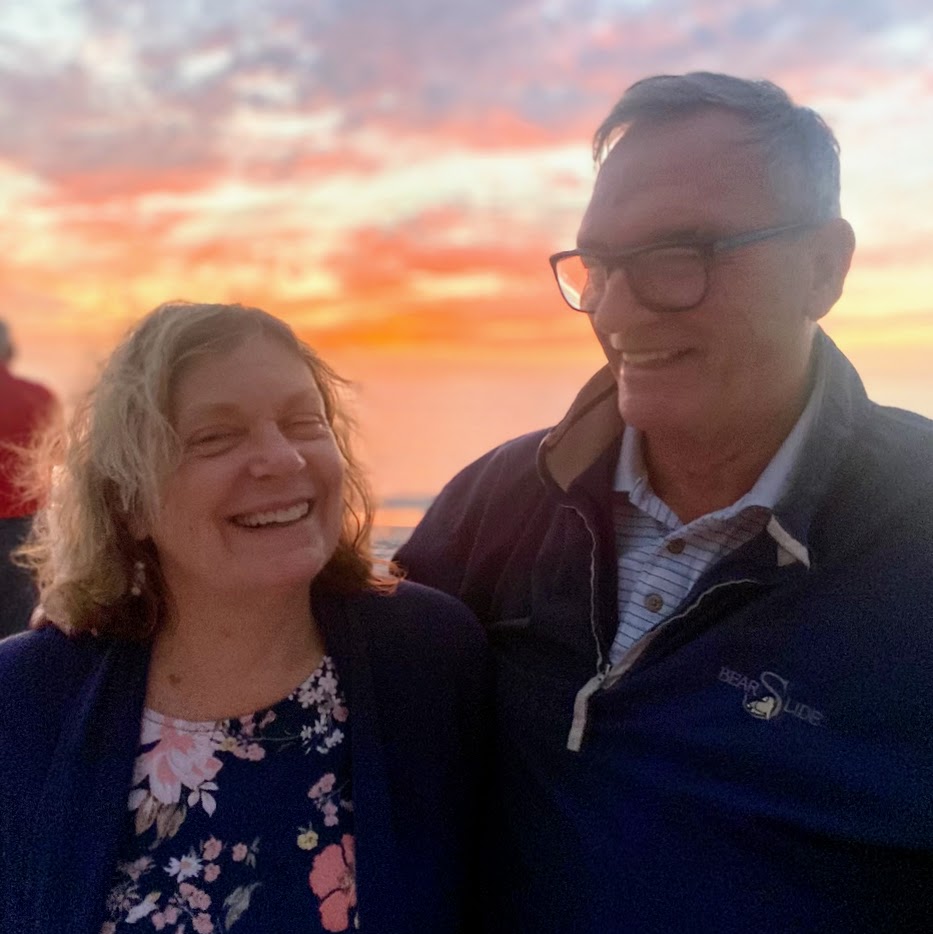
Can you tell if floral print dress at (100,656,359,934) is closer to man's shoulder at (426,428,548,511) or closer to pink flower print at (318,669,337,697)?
pink flower print at (318,669,337,697)

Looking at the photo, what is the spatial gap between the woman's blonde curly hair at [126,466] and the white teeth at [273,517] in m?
0.16

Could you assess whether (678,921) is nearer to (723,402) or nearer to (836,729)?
(836,729)

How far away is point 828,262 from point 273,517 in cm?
117

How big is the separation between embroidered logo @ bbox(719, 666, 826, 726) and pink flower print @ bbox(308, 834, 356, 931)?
0.71 m

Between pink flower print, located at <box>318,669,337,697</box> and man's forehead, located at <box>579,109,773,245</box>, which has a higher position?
man's forehead, located at <box>579,109,773,245</box>

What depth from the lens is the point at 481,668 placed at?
65.7 inches

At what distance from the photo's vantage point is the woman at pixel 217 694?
1291mm

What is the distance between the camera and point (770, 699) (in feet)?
4.31

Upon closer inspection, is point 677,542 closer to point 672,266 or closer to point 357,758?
point 672,266

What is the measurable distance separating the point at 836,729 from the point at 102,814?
1.18 m

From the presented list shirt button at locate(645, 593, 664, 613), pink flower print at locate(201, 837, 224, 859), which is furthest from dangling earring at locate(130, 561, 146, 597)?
shirt button at locate(645, 593, 664, 613)

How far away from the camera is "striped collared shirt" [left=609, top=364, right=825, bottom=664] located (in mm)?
1456

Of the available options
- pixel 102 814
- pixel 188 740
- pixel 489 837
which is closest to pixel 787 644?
pixel 489 837

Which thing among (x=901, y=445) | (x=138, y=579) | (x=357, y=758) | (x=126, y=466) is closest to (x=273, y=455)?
(x=126, y=466)
